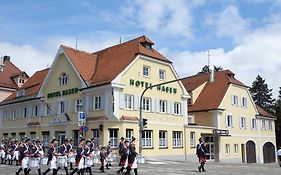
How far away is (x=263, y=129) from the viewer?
167 ft

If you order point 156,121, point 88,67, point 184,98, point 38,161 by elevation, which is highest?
point 88,67

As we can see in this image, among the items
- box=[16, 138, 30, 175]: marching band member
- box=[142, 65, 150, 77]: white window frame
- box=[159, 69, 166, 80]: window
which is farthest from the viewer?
box=[159, 69, 166, 80]: window

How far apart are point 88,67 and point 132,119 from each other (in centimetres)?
806

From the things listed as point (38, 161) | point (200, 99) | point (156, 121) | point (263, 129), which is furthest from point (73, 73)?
point (263, 129)

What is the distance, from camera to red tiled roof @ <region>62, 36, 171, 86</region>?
35094mm

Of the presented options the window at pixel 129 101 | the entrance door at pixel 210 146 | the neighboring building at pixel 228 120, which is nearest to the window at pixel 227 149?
the neighboring building at pixel 228 120

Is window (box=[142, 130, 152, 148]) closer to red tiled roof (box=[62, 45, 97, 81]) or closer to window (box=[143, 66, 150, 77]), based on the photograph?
window (box=[143, 66, 150, 77])

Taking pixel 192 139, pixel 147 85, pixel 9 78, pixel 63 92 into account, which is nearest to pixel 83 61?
pixel 63 92

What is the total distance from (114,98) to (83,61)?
785 cm

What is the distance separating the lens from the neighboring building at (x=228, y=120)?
4238 cm

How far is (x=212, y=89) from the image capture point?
46.2 m

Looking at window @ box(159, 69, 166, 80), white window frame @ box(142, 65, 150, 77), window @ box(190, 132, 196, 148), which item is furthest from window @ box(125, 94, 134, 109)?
window @ box(190, 132, 196, 148)

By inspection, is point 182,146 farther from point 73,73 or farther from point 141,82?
point 73,73

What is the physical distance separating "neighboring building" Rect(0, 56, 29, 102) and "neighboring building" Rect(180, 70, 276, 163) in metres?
26.0
